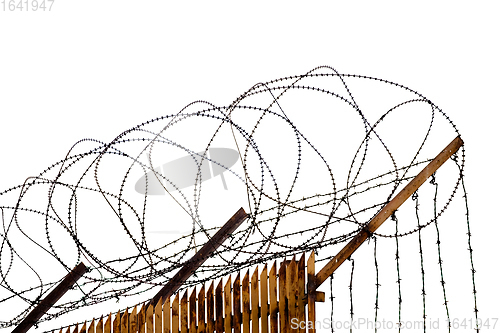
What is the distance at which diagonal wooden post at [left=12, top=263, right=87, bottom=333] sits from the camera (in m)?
8.45

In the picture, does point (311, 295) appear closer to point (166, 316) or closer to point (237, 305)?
point (237, 305)

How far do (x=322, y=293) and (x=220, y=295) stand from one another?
103 cm

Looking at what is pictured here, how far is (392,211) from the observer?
24.2 ft

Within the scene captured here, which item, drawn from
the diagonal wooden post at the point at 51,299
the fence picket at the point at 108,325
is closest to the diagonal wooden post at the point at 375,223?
the fence picket at the point at 108,325

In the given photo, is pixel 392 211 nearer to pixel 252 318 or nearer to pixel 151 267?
pixel 252 318

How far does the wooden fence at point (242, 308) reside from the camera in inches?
294

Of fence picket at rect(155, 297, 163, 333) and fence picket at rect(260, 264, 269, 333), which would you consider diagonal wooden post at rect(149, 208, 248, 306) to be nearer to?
fence picket at rect(155, 297, 163, 333)

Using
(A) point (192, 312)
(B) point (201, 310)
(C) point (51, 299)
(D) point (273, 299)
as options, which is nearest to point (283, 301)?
(D) point (273, 299)

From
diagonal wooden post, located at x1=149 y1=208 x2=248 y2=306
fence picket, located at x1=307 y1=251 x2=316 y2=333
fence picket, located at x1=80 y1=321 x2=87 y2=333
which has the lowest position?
fence picket, located at x1=80 y1=321 x2=87 y2=333

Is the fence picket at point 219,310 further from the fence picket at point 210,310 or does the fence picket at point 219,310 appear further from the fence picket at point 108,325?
the fence picket at point 108,325

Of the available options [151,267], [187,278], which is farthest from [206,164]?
[151,267]

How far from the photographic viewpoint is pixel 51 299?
8.68 meters

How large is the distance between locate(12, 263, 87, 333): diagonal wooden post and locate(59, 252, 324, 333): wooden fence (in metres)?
0.66

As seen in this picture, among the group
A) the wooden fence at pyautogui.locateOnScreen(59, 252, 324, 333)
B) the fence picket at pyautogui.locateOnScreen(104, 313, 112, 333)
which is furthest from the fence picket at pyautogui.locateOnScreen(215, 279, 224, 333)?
the fence picket at pyautogui.locateOnScreen(104, 313, 112, 333)
